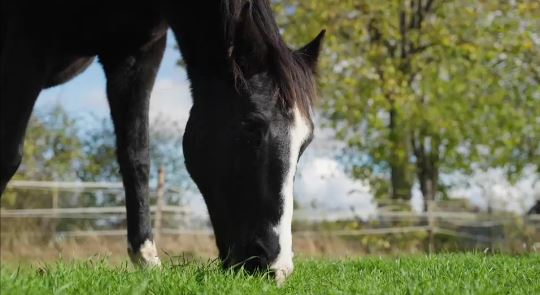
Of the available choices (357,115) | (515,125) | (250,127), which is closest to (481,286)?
(250,127)

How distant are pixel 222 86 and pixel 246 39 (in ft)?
0.90

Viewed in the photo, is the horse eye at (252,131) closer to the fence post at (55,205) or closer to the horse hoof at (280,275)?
the horse hoof at (280,275)

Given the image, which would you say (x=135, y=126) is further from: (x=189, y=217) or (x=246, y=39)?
(x=189, y=217)

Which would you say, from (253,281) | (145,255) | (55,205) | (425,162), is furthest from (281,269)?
(425,162)

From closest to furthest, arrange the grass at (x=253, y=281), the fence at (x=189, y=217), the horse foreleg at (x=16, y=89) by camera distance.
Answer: the grass at (x=253, y=281), the horse foreleg at (x=16, y=89), the fence at (x=189, y=217)

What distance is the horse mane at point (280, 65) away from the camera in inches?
128

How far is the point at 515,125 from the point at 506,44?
6.44 ft

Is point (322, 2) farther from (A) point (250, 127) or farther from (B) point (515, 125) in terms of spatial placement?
(A) point (250, 127)

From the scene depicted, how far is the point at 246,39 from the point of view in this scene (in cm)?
341

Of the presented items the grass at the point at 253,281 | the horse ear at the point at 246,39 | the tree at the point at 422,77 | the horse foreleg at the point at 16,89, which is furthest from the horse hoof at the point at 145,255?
the tree at the point at 422,77

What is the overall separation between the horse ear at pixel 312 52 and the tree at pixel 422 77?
9475mm

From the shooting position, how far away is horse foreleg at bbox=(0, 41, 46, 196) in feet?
12.2

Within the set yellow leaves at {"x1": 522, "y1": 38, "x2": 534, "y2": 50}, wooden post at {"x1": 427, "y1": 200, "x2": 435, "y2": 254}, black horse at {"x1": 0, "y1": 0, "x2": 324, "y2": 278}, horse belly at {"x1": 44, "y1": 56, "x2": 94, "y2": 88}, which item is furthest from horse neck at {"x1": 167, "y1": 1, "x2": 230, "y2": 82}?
yellow leaves at {"x1": 522, "y1": 38, "x2": 534, "y2": 50}

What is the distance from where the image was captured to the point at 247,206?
3.17m
